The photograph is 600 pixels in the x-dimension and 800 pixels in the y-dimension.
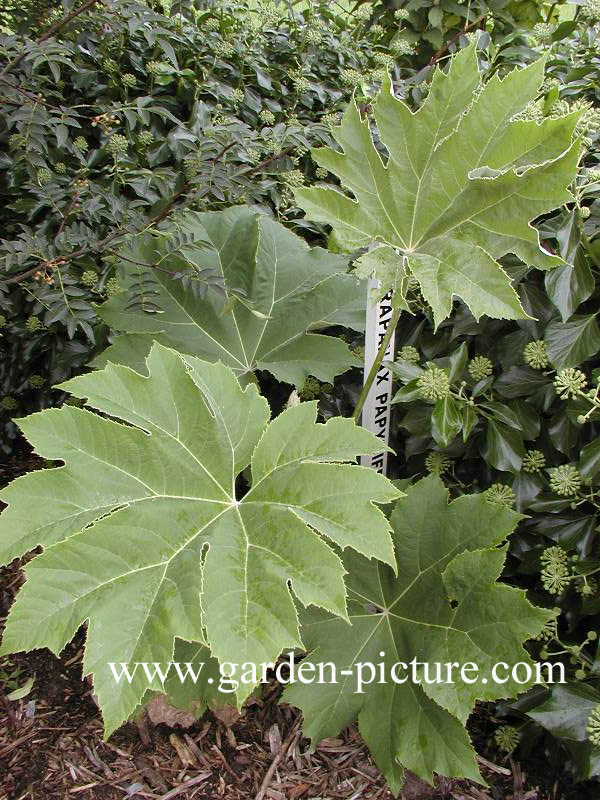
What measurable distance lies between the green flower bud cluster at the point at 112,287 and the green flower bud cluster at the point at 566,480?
103 cm

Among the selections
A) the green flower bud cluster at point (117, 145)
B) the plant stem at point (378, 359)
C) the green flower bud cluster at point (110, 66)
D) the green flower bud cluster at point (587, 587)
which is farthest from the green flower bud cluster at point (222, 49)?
the green flower bud cluster at point (587, 587)

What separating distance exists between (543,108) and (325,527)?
95cm

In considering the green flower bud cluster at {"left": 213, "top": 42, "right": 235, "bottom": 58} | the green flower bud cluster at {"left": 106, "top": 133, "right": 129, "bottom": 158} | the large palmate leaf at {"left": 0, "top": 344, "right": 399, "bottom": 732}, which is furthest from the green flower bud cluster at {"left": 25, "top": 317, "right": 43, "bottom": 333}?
the green flower bud cluster at {"left": 213, "top": 42, "right": 235, "bottom": 58}

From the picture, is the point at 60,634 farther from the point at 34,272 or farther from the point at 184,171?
the point at 184,171

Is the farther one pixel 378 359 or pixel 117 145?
pixel 117 145

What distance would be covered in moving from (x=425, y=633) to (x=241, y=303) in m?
0.78

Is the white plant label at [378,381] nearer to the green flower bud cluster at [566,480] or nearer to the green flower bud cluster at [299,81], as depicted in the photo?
the green flower bud cluster at [566,480]

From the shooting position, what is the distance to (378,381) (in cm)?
139

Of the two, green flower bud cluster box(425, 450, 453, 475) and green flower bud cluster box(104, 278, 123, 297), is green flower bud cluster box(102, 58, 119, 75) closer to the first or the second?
green flower bud cluster box(104, 278, 123, 297)

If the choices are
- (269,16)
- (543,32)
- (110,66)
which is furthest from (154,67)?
(543,32)

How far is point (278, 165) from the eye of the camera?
5.77ft

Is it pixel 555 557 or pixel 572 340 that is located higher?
pixel 572 340

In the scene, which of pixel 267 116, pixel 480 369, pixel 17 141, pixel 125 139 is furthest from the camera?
pixel 267 116

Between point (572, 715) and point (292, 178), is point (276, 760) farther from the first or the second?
point (292, 178)
